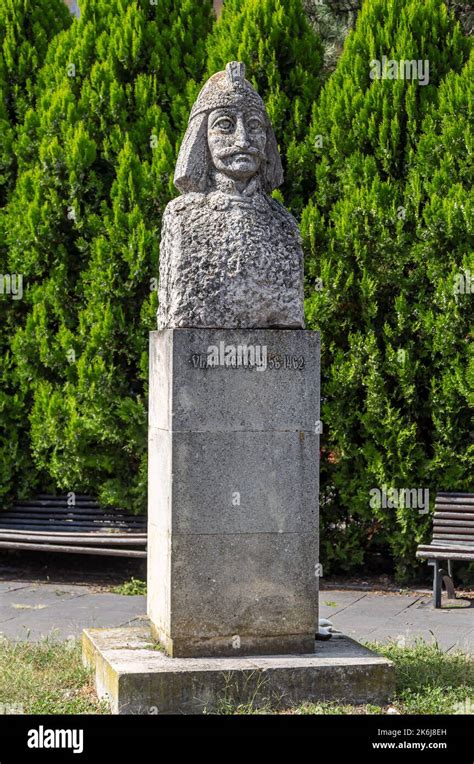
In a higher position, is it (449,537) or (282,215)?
(282,215)

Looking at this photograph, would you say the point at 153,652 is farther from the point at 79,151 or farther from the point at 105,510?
the point at 79,151

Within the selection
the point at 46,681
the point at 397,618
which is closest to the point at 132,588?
the point at 397,618

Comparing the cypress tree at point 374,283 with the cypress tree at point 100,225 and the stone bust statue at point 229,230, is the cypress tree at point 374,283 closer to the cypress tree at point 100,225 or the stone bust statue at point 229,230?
the cypress tree at point 100,225

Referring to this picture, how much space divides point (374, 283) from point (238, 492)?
151 inches

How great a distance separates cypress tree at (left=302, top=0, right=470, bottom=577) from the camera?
8961mm

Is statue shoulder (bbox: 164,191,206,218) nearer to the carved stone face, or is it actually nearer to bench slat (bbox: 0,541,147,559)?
the carved stone face

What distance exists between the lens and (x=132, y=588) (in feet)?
29.5

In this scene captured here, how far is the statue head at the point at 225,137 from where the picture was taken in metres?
5.88

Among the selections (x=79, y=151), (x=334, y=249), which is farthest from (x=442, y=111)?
(x=79, y=151)

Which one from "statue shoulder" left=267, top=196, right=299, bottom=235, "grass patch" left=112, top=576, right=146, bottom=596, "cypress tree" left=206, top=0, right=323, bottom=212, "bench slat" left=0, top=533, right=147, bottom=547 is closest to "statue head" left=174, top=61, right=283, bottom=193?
"statue shoulder" left=267, top=196, right=299, bottom=235

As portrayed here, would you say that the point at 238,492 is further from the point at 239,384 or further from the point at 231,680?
the point at 231,680

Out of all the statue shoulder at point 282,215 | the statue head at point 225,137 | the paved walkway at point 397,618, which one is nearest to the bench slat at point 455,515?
the paved walkway at point 397,618

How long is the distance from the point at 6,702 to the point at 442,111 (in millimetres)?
6035

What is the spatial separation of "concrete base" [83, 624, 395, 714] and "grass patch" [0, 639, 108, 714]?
149mm
